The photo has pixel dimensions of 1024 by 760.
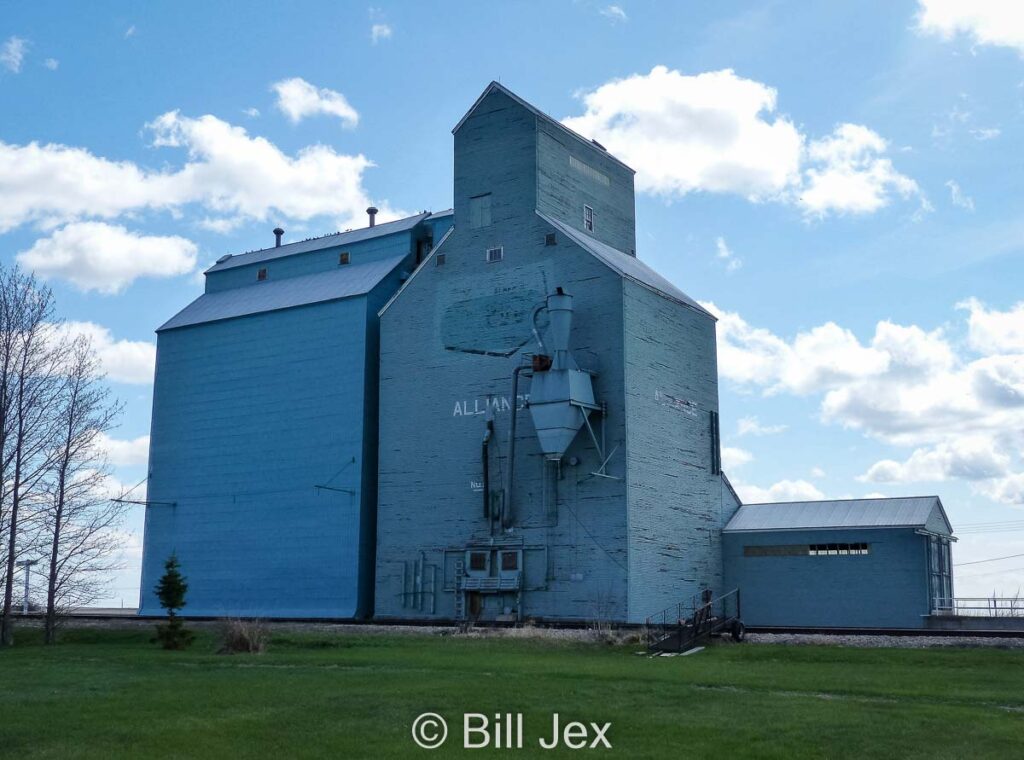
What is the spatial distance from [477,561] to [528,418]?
5805 mm

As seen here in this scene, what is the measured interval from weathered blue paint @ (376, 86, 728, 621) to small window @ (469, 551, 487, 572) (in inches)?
13.8

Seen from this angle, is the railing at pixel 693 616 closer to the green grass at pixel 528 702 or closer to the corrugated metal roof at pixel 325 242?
the green grass at pixel 528 702

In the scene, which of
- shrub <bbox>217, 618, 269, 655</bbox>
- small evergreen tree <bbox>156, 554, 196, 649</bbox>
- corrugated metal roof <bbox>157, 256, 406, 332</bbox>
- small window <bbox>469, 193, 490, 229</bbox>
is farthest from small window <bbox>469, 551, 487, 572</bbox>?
shrub <bbox>217, 618, 269, 655</bbox>

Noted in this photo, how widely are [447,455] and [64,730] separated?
93.1 feet

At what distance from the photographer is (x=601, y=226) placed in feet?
158

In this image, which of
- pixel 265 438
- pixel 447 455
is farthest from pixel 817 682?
pixel 265 438

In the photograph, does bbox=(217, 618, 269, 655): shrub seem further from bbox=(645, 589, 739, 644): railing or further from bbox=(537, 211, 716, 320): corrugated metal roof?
bbox=(537, 211, 716, 320): corrugated metal roof

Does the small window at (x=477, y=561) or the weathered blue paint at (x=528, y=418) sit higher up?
the weathered blue paint at (x=528, y=418)

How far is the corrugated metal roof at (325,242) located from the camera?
51.3m

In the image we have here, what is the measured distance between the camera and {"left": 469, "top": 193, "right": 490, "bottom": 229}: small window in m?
45.2

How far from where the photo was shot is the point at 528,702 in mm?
17781

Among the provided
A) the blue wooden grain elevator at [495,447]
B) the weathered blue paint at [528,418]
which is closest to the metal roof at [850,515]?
the blue wooden grain elevator at [495,447]

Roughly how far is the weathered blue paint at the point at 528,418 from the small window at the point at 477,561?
0.35 metres

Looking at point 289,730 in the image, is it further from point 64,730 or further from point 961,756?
point 961,756
